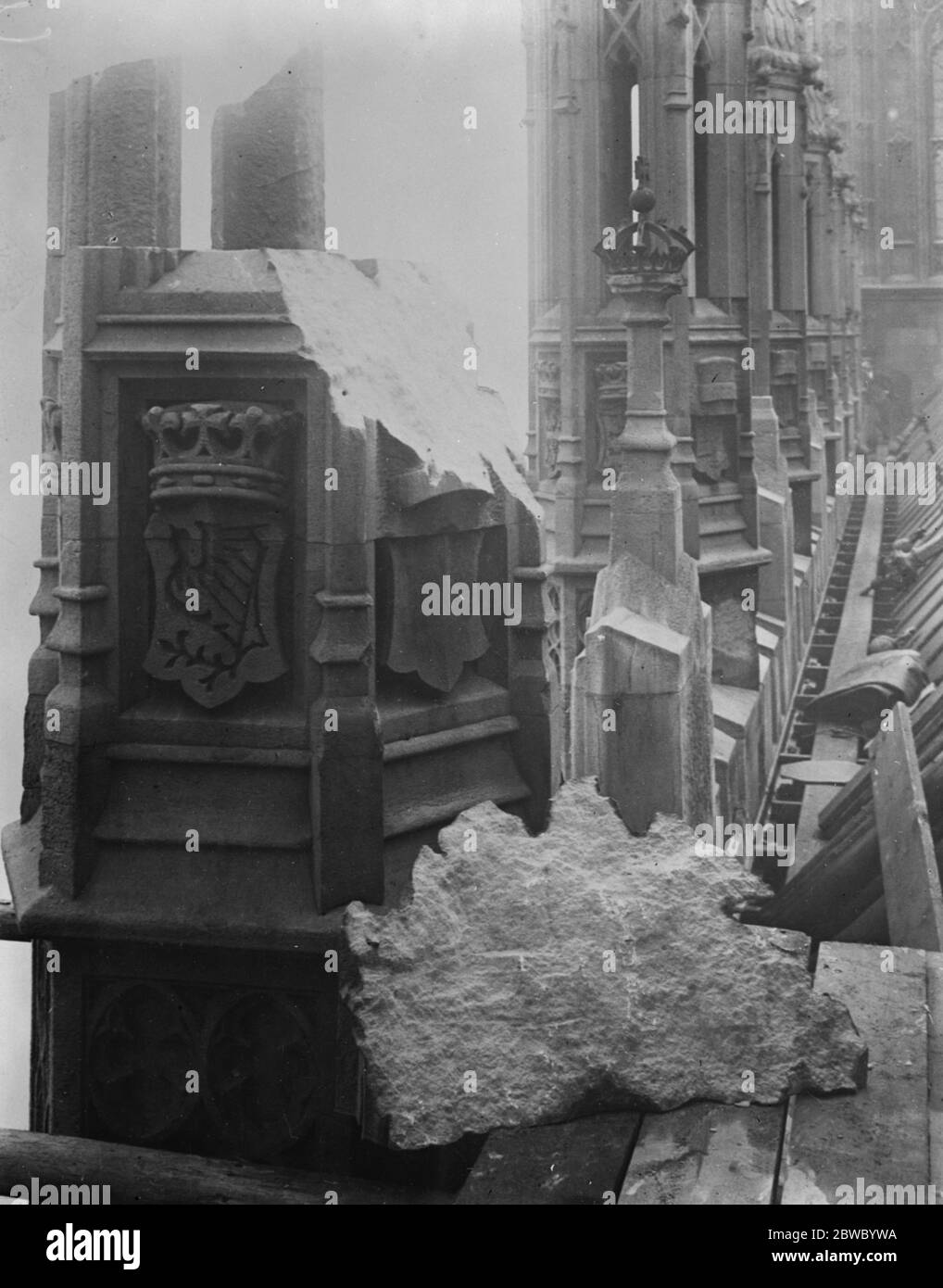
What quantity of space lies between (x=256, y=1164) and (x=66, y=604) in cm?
133

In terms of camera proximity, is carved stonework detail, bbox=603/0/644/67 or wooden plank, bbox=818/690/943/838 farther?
carved stonework detail, bbox=603/0/644/67

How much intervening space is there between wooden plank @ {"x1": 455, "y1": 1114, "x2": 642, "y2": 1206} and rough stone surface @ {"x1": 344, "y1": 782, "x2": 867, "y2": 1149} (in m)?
0.05

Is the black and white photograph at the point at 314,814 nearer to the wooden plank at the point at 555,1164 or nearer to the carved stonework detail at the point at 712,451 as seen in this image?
the wooden plank at the point at 555,1164

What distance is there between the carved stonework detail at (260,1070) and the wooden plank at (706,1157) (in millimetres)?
779

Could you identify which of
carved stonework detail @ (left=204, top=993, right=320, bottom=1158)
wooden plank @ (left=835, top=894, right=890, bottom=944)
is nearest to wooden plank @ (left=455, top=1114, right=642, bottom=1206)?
carved stonework detail @ (left=204, top=993, right=320, bottom=1158)

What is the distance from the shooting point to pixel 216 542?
3.97m

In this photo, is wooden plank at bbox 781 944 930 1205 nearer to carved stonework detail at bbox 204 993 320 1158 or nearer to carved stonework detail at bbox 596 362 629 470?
carved stonework detail at bbox 204 993 320 1158

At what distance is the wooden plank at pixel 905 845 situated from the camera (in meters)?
Answer: 5.82

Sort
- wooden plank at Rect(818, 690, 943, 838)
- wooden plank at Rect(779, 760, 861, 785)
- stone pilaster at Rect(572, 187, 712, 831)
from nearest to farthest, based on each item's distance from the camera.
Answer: stone pilaster at Rect(572, 187, 712, 831), wooden plank at Rect(818, 690, 943, 838), wooden plank at Rect(779, 760, 861, 785)

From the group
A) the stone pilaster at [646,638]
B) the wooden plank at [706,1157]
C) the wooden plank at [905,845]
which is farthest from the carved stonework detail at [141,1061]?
the wooden plank at [905,845]

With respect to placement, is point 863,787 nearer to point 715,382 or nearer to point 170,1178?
point 715,382

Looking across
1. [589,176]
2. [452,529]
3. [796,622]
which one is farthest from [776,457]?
[452,529]

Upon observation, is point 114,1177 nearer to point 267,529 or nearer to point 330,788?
point 330,788

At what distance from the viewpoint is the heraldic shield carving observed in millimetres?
3906
